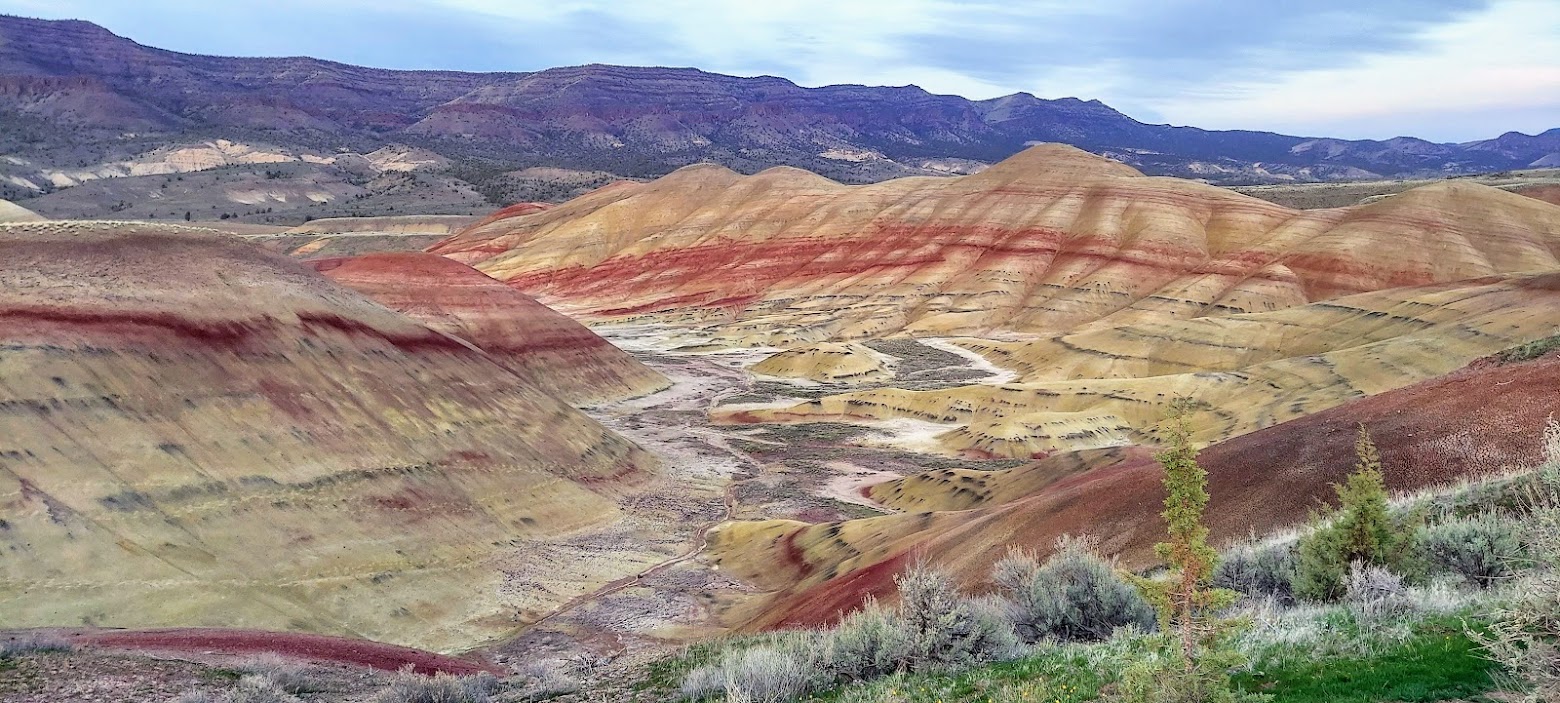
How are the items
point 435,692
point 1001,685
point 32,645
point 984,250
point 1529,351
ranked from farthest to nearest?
point 984,250, point 1529,351, point 32,645, point 435,692, point 1001,685

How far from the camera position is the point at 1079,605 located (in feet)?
39.8

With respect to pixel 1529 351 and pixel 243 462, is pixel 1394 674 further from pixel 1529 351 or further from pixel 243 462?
pixel 243 462

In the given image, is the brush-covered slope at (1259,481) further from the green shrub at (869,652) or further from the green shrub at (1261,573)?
the green shrub at (869,652)

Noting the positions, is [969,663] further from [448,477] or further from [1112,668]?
[448,477]

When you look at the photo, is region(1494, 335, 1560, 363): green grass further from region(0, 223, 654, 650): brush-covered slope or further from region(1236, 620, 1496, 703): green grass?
region(0, 223, 654, 650): brush-covered slope

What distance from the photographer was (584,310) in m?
111

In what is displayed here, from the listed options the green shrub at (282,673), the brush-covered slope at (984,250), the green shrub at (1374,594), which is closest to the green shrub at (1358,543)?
the green shrub at (1374,594)

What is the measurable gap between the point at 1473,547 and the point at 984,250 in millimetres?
92640

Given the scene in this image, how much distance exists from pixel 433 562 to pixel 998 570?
16944 millimetres

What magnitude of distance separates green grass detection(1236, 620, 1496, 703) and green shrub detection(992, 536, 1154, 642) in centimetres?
365

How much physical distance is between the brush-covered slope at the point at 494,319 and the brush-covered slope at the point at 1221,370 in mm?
9435

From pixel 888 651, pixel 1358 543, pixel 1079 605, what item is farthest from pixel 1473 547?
pixel 888 651

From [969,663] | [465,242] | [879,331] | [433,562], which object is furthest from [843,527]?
[465,242]

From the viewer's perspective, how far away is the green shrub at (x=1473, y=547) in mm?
10508
